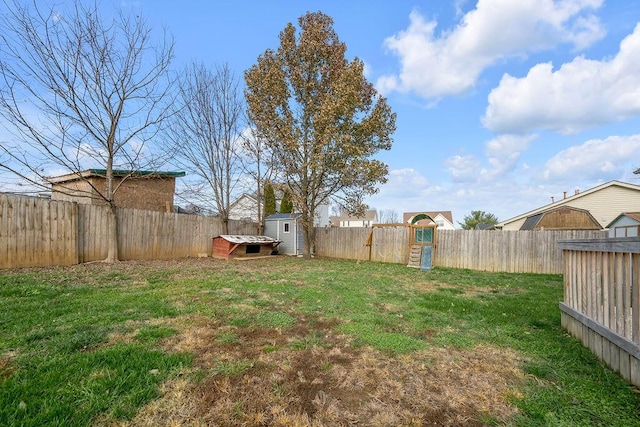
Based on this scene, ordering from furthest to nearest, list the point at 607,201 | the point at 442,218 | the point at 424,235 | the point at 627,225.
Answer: the point at 442,218, the point at 607,201, the point at 424,235, the point at 627,225

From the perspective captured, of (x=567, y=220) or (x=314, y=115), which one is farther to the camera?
(x=567, y=220)

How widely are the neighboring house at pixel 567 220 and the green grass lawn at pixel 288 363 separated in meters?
14.2

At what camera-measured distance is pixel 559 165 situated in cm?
1672

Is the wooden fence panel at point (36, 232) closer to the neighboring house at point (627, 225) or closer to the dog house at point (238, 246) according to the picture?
the dog house at point (238, 246)

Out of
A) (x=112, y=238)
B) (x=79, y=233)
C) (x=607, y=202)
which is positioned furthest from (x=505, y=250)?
(x=79, y=233)

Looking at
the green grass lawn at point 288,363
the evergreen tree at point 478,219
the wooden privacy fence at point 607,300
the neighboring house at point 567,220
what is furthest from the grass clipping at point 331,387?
the evergreen tree at point 478,219

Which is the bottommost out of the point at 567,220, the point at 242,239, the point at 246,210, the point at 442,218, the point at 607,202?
the point at 242,239

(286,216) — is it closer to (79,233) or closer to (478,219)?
(79,233)

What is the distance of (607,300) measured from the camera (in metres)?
2.76

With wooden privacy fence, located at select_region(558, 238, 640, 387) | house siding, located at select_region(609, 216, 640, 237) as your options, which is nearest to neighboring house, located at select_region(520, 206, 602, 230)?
house siding, located at select_region(609, 216, 640, 237)

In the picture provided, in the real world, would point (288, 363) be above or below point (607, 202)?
below

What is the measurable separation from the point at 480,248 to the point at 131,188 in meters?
14.7

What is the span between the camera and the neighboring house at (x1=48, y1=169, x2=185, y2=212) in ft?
38.6

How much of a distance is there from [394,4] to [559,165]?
1474cm
